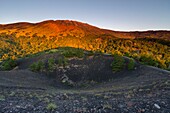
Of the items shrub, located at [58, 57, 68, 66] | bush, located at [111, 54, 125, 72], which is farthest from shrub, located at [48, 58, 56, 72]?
bush, located at [111, 54, 125, 72]

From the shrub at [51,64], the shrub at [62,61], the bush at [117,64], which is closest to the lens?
the bush at [117,64]

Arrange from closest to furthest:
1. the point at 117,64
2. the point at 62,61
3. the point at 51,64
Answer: the point at 117,64
the point at 51,64
the point at 62,61

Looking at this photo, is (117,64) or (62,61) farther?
(62,61)

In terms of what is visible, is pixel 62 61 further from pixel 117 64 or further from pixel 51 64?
pixel 117 64

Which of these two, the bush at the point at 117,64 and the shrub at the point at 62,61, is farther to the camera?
the shrub at the point at 62,61

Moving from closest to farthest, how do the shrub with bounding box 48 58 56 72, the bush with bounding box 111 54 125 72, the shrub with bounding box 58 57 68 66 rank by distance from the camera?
the bush with bounding box 111 54 125 72
the shrub with bounding box 48 58 56 72
the shrub with bounding box 58 57 68 66

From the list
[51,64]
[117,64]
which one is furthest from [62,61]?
[117,64]

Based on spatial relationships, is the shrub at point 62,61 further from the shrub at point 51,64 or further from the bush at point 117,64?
the bush at point 117,64

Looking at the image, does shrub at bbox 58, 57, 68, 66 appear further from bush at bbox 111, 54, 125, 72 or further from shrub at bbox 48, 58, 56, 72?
bush at bbox 111, 54, 125, 72

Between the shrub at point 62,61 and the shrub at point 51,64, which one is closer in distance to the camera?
the shrub at point 51,64

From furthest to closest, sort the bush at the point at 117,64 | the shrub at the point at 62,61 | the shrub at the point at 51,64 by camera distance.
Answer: the shrub at the point at 62,61 < the shrub at the point at 51,64 < the bush at the point at 117,64

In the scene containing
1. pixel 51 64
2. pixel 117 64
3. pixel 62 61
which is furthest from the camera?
pixel 62 61

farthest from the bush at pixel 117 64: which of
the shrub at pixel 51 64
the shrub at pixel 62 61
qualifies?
the shrub at pixel 51 64

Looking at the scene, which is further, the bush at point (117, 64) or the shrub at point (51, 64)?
the shrub at point (51, 64)
